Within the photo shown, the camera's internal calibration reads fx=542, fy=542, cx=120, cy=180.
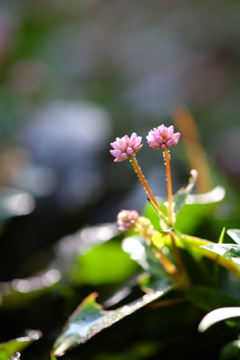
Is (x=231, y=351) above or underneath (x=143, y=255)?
underneath

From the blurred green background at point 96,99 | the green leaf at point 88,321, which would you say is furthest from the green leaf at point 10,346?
the blurred green background at point 96,99

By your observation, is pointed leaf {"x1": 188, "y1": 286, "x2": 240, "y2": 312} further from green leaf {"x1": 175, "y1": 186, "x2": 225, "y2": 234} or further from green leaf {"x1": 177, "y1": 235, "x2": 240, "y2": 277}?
green leaf {"x1": 175, "y1": 186, "x2": 225, "y2": 234}

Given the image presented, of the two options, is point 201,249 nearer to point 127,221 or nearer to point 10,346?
point 127,221

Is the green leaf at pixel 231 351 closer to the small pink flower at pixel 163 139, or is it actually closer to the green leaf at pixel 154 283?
the green leaf at pixel 154 283

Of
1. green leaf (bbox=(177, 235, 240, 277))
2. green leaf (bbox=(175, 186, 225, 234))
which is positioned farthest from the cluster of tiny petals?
green leaf (bbox=(175, 186, 225, 234))

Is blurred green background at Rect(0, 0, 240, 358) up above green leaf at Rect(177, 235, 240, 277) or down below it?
above

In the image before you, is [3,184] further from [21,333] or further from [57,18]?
[57,18]

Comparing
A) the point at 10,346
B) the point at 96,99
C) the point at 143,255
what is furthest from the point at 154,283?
the point at 96,99
